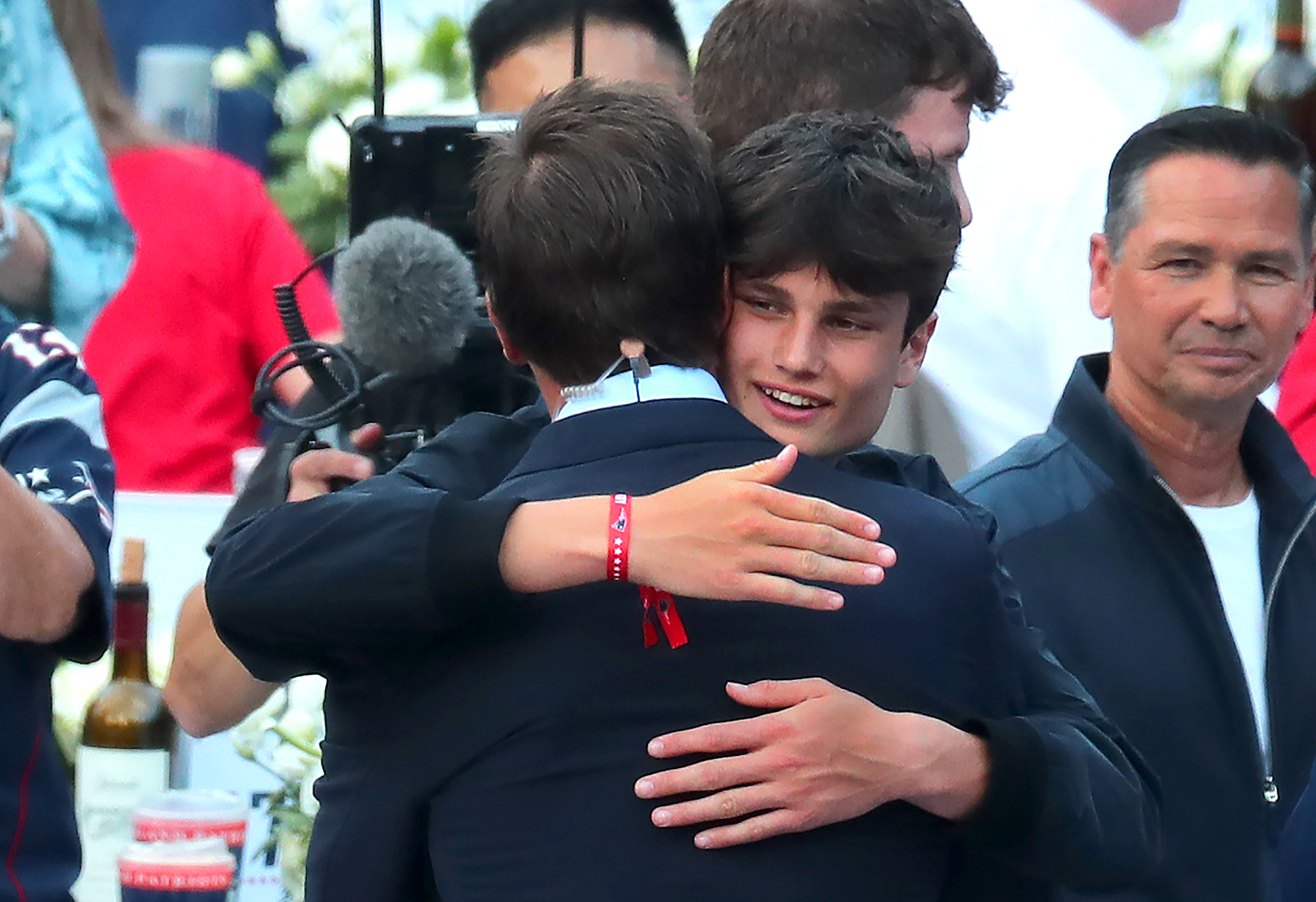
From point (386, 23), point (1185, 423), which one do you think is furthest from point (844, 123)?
point (386, 23)

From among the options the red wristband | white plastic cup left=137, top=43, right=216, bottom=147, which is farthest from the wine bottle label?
white plastic cup left=137, top=43, right=216, bottom=147

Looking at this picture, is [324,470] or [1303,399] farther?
[1303,399]

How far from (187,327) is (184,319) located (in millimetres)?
14

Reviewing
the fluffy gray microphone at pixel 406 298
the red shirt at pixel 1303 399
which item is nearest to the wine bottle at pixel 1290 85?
the red shirt at pixel 1303 399

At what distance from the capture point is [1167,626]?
2.00 meters

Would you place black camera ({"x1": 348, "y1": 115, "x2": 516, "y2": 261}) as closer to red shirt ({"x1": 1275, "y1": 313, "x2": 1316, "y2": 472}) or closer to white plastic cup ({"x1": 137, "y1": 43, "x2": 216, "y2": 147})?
red shirt ({"x1": 1275, "y1": 313, "x2": 1316, "y2": 472})

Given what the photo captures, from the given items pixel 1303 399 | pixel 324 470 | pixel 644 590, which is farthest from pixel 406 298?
pixel 1303 399

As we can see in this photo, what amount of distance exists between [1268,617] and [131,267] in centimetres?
209

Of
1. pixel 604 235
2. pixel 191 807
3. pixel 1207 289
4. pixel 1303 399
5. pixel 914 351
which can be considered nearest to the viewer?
pixel 604 235

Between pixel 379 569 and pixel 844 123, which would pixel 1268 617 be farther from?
pixel 379 569

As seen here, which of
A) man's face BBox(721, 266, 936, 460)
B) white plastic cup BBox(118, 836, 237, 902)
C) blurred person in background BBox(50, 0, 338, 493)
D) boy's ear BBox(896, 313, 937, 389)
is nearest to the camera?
man's face BBox(721, 266, 936, 460)

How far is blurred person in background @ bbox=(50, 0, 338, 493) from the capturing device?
3455 millimetres

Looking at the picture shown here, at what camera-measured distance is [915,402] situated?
8.10 ft

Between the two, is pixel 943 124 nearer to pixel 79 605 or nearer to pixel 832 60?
pixel 832 60
